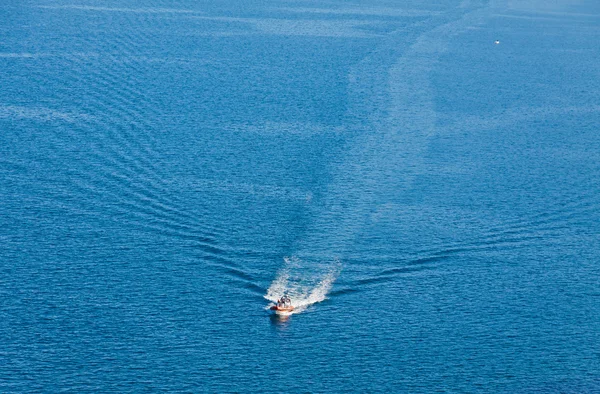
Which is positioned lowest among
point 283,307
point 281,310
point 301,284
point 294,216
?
point 281,310

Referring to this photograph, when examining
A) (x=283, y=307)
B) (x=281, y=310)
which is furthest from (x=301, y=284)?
(x=281, y=310)

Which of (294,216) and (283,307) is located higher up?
(294,216)

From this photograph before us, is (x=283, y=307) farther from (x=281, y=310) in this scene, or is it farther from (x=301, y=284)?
(x=301, y=284)

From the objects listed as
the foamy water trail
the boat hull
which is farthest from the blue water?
the boat hull

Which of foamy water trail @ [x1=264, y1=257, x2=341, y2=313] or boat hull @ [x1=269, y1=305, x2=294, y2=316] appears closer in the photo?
boat hull @ [x1=269, y1=305, x2=294, y2=316]

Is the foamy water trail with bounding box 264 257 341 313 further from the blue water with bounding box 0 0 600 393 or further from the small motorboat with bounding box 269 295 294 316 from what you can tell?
the small motorboat with bounding box 269 295 294 316

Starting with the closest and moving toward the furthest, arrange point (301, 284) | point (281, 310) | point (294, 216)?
point (281, 310) → point (301, 284) → point (294, 216)

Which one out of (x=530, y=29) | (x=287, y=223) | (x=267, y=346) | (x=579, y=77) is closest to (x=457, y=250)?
(x=287, y=223)

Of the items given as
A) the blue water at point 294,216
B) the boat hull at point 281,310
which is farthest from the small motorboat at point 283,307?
the blue water at point 294,216
